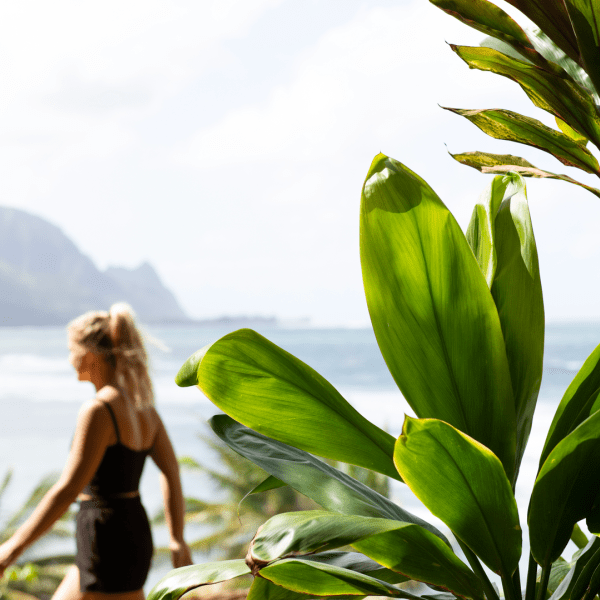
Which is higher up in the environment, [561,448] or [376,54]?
[376,54]

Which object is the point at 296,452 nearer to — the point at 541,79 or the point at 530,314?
the point at 530,314

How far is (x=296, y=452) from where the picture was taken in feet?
1.52

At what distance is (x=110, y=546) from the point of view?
1755 mm

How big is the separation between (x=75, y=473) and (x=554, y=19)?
1.59m

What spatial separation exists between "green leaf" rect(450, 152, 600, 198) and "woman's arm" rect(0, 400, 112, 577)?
1.41m

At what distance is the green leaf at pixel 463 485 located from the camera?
0.32m

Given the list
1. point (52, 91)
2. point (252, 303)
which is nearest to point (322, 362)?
point (252, 303)

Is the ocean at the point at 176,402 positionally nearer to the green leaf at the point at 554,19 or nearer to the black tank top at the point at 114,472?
the black tank top at the point at 114,472

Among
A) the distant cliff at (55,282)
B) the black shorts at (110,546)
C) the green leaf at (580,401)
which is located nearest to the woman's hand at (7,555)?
the black shorts at (110,546)

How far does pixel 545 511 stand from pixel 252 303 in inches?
1552

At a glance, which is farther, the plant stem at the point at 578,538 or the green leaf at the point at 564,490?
the plant stem at the point at 578,538

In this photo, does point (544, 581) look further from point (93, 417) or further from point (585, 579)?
point (93, 417)

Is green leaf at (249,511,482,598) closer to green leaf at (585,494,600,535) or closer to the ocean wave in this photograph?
green leaf at (585,494,600,535)

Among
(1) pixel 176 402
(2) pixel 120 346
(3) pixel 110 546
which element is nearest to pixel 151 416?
(2) pixel 120 346
